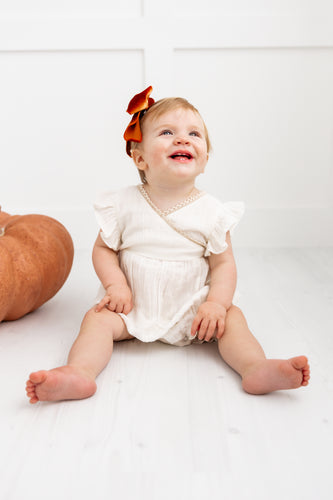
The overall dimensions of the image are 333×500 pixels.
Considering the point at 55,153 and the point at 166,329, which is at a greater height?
the point at 55,153

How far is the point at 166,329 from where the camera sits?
1.28m

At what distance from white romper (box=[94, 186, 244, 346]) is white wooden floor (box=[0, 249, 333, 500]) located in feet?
0.25

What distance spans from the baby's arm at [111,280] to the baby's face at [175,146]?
227 mm

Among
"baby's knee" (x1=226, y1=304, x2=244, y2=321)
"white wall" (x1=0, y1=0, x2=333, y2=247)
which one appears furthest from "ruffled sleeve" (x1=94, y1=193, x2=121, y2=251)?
"white wall" (x1=0, y1=0, x2=333, y2=247)

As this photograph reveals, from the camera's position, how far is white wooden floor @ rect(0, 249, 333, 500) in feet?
2.66

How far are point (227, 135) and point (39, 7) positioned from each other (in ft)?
3.00

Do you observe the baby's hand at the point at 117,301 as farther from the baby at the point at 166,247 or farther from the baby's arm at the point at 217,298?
the baby's arm at the point at 217,298

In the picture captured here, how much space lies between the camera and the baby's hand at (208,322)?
123 cm

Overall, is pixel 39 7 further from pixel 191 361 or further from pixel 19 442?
pixel 19 442

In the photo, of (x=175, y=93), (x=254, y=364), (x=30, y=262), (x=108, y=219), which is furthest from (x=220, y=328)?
(x=175, y=93)

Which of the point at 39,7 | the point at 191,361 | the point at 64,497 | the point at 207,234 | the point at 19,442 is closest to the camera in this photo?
the point at 64,497

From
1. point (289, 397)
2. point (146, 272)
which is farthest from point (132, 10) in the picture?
point (289, 397)

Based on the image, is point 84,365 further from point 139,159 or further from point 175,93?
point 175,93

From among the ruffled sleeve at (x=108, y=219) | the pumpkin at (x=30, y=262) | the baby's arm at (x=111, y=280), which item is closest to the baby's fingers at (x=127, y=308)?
the baby's arm at (x=111, y=280)
